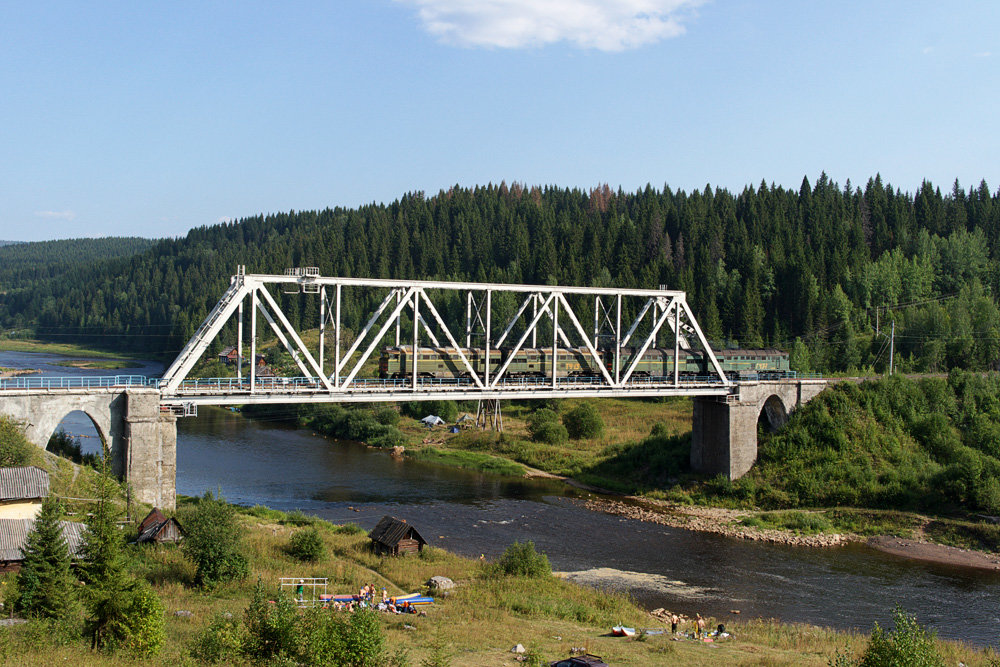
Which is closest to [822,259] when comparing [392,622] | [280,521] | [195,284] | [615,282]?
[615,282]

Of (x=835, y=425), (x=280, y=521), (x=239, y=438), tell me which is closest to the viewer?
(x=280, y=521)

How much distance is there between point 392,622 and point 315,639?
28.9 ft

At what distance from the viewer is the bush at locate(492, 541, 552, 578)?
115 ft

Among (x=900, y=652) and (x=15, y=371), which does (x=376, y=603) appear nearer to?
(x=900, y=652)

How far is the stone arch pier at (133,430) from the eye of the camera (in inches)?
1533

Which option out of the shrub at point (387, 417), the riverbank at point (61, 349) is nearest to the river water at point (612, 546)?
the shrub at point (387, 417)

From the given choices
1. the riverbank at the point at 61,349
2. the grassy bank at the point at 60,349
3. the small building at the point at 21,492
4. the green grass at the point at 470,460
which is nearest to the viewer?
the small building at the point at 21,492

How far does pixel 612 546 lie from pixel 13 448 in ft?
96.5

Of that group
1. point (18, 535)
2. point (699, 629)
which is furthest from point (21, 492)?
point (699, 629)

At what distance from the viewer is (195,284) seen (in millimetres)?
186250

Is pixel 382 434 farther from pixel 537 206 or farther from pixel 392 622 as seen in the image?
pixel 537 206

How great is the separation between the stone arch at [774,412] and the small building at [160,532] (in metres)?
42.0

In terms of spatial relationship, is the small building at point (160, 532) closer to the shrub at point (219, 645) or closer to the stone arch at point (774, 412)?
the shrub at point (219, 645)

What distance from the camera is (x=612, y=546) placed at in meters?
44.7
